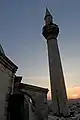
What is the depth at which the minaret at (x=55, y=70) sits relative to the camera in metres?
29.0

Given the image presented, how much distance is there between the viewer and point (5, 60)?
8883 millimetres

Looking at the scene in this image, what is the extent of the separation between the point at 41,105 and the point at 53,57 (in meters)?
20.7

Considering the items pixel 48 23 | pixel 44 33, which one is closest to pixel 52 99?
Result: pixel 44 33

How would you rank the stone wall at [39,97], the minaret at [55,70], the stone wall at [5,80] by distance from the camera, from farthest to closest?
the minaret at [55,70]
the stone wall at [39,97]
the stone wall at [5,80]

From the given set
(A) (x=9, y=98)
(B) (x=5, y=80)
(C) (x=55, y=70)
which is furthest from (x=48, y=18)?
(A) (x=9, y=98)

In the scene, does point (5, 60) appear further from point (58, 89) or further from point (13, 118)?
point (58, 89)

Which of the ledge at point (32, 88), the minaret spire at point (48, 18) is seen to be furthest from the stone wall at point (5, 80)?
the minaret spire at point (48, 18)

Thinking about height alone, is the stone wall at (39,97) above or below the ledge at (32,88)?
below

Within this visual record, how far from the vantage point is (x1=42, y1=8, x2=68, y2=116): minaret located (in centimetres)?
2900

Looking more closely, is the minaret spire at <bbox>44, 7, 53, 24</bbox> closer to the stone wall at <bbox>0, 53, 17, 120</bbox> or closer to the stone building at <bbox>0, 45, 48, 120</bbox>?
the stone wall at <bbox>0, 53, 17, 120</bbox>

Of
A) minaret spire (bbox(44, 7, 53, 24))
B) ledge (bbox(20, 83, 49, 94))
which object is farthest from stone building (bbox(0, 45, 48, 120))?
minaret spire (bbox(44, 7, 53, 24))

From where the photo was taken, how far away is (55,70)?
3188 cm

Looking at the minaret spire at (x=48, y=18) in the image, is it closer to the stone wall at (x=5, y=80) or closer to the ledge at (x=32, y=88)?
the ledge at (x=32, y=88)

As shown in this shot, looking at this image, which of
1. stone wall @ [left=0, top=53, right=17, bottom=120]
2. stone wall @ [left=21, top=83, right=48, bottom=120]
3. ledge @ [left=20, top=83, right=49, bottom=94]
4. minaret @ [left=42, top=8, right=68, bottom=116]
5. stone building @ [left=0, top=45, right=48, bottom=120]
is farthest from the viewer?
minaret @ [left=42, top=8, right=68, bottom=116]
